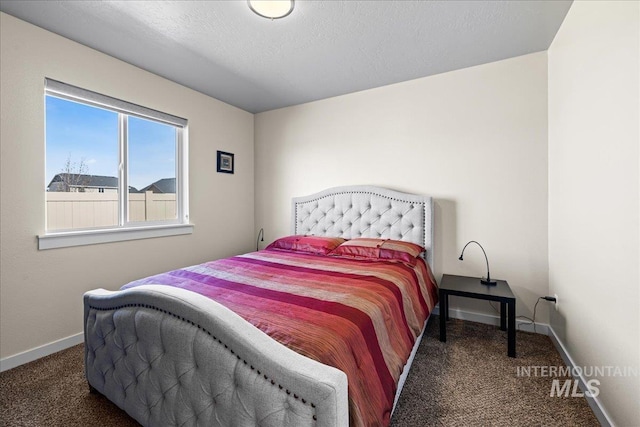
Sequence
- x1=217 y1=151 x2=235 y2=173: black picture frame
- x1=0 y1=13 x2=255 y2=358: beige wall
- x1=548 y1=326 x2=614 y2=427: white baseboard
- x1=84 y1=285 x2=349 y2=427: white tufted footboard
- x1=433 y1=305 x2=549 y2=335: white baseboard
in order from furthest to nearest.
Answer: x1=217 y1=151 x2=235 y2=173: black picture frame, x1=433 y1=305 x2=549 y2=335: white baseboard, x1=0 y1=13 x2=255 y2=358: beige wall, x1=548 y1=326 x2=614 y2=427: white baseboard, x1=84 y1=285 x2=349 y2=427: white tufted footboard

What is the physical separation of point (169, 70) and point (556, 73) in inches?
136

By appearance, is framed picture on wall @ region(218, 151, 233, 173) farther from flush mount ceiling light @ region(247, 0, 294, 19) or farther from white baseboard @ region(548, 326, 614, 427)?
white baseboard @ region(548, 326, 614, 427)

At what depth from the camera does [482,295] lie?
2.22 m

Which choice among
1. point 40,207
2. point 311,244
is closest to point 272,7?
point 311,244

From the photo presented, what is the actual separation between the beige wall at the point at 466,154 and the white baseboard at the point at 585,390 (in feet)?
1.08

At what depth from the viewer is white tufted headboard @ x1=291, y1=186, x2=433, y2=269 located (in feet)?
9.49

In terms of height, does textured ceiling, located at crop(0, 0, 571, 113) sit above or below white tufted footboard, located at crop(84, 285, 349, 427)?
above

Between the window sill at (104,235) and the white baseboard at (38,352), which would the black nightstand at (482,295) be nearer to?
the window sill at (104,235)

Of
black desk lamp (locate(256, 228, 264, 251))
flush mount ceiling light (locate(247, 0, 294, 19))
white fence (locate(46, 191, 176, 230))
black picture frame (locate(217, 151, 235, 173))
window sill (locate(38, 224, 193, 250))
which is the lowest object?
black desk lamp (locate(256, 228, 264, 251))

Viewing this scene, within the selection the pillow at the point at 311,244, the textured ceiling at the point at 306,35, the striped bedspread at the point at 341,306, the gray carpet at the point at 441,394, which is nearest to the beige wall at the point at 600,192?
the gray carpet at the point at 441,394

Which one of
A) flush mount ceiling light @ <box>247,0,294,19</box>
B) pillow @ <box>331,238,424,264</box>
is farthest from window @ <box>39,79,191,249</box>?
pillow @ <box>331,238,424,264</box>

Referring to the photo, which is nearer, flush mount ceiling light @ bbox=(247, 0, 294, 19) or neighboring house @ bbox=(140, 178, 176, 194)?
flush mount ceiling light @ bbox=(247, 0, 294, 19)

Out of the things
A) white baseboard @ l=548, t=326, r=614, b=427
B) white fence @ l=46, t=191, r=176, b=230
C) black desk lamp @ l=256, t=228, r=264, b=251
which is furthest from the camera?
black desk lamp @ l=256, t=228, r=264, b=251

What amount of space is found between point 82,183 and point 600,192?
12.4 ft
